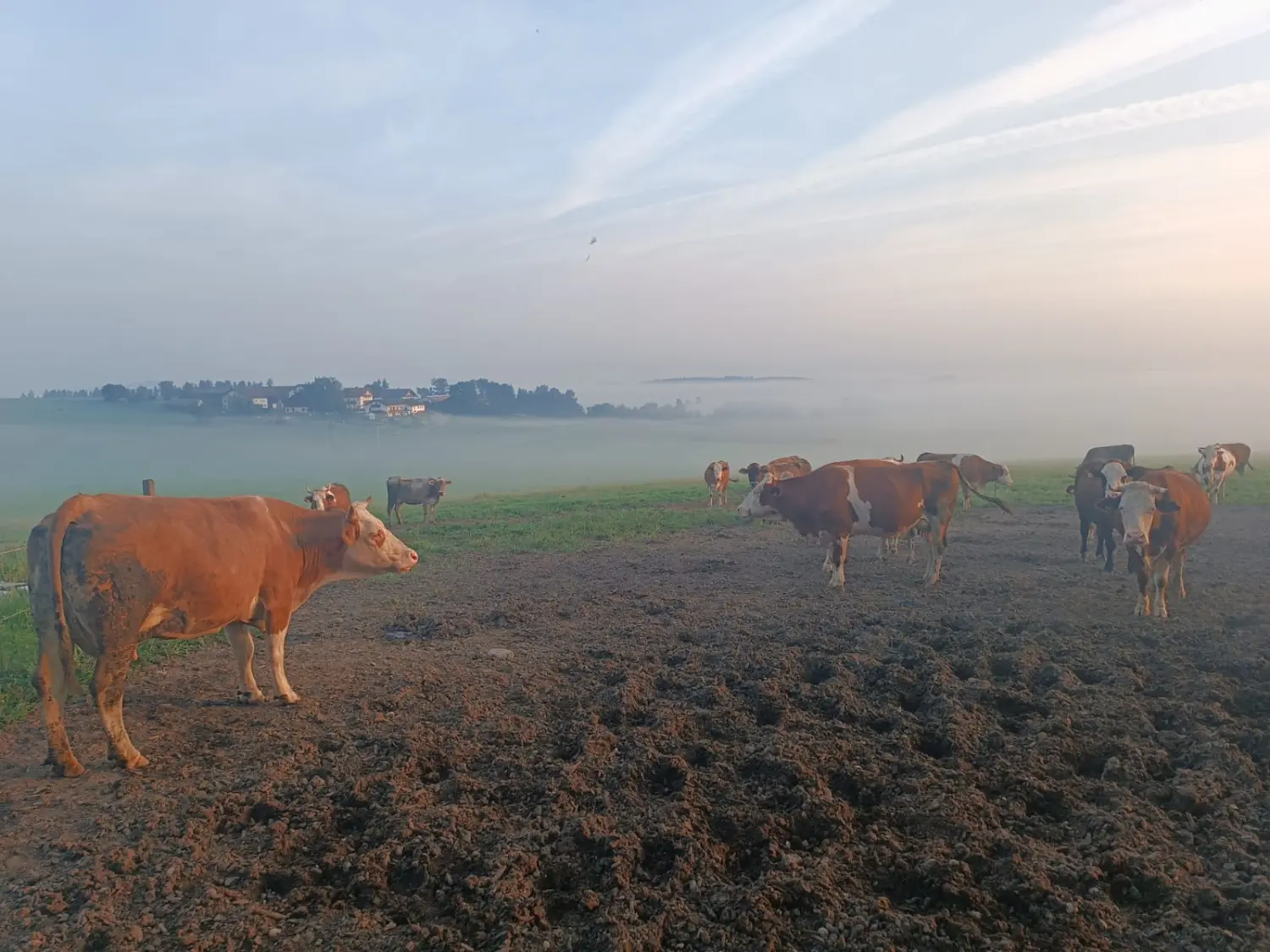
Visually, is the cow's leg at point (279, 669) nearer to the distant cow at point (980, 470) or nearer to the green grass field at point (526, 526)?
the green grass field at point (526, 526)

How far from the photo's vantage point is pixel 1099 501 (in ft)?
41.6

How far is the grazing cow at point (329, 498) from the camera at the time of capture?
15.1m

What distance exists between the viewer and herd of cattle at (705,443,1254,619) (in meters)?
10.2

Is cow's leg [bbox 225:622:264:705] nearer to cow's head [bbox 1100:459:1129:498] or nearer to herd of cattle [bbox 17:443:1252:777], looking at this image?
herd of cattle [bbox 17:443:1252:777]

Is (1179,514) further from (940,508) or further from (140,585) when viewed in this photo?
(140,585)

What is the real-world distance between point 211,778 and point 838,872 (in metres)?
4.19

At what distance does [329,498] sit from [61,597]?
10.4 metres

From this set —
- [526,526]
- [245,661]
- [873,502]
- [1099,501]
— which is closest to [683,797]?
[245,661]

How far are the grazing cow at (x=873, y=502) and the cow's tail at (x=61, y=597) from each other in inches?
382

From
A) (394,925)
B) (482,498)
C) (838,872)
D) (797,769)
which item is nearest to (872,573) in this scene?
(797,769)

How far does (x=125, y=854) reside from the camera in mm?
4535

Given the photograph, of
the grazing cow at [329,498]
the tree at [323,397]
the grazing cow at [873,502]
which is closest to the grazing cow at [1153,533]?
the grazing cow at [873,502]

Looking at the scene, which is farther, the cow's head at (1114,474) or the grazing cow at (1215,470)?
the grazing cow at (1215,470)

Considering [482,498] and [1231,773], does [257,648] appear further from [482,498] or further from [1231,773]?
[482,498]
